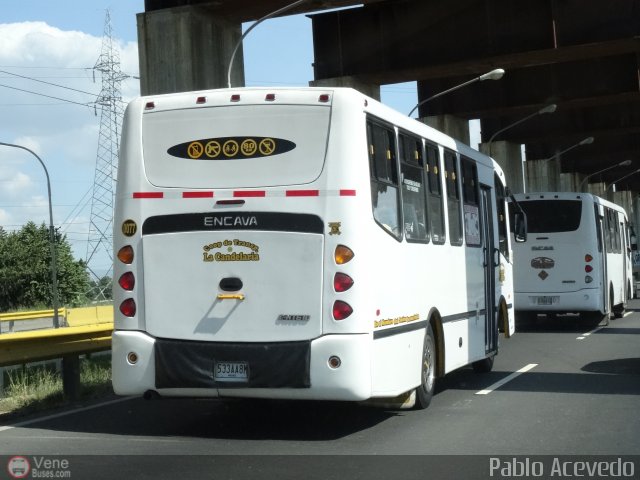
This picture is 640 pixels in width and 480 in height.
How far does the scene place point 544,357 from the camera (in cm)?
1873

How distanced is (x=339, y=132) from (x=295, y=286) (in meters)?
1.40

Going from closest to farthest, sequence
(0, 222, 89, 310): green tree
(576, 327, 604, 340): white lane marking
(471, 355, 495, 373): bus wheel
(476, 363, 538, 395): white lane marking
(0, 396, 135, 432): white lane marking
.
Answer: (0, 396, 135, 432): white lane marking
(476, 363, 538, 395): white lane marking
(471, 355, 495, 373): bus wheel
(576, 327, 604, 340): white lane marking
(0, 222, 89, 310): green tree

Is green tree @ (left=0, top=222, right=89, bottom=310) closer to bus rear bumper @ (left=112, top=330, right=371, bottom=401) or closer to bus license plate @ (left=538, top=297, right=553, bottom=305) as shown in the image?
bus license plate @ (left=538, top=297, right=553, bottom=305)

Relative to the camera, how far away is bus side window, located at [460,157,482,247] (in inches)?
563

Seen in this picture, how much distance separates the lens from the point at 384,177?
10820 millimetres

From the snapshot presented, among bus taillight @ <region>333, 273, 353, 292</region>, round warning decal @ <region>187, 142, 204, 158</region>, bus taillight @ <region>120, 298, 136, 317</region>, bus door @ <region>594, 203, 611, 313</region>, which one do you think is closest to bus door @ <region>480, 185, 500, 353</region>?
bus taillight @ <region>333, 273, 353, 292</region>

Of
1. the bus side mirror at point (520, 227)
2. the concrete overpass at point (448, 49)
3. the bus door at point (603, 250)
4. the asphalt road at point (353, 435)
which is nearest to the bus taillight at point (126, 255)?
the asphalt road at point (353, 435)

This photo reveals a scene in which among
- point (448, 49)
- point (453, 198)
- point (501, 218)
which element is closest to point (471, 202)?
point (453, 198)

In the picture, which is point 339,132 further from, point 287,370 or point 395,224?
point 287,370

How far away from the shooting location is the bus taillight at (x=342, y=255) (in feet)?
32.8

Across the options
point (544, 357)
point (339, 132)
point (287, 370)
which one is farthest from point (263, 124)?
point (544, 357)

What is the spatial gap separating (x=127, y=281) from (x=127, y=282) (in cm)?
1

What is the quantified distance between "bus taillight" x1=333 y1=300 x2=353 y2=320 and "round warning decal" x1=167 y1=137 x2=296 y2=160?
1.45 m

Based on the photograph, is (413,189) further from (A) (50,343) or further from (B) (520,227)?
(B) (520,227)
